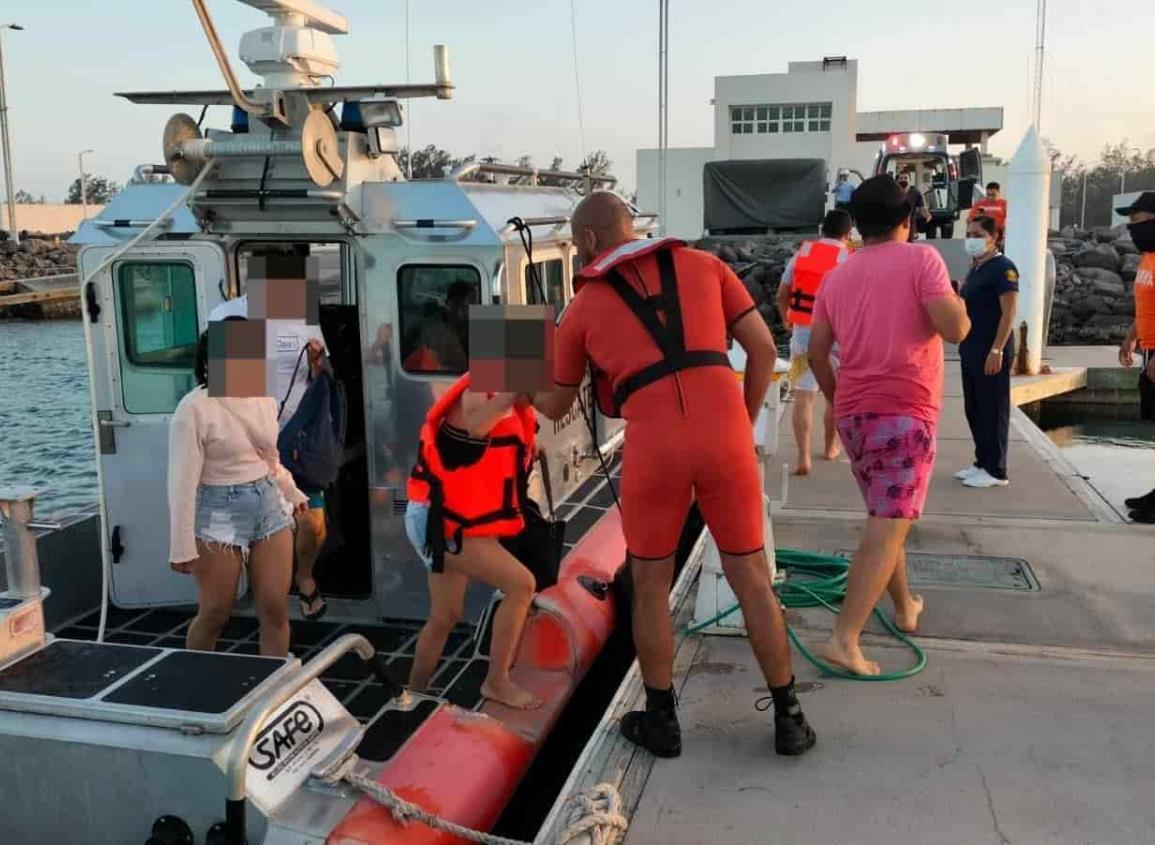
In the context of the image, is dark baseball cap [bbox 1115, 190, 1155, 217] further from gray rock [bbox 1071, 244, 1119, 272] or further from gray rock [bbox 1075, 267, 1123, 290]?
gray rock [bbox 1071, 244, 1119, 272]

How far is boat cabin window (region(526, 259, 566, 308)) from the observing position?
504 centimetres

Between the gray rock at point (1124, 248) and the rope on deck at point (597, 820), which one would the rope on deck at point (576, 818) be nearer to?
the rope on deck at point (597, 820)

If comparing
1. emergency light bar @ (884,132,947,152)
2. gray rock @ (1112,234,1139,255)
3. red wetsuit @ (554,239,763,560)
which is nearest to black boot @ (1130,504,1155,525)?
red wetsuit @ (554,239,763,560)

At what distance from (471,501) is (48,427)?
45.9ft

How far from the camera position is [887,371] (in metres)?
3.51

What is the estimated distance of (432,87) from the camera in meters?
4.57

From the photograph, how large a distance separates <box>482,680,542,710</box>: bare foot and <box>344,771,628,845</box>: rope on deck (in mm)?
897

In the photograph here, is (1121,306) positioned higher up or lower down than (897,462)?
lower down

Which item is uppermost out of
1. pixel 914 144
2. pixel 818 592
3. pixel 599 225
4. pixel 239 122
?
pixel 914 144

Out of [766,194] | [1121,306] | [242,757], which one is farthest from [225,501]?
[766,194]

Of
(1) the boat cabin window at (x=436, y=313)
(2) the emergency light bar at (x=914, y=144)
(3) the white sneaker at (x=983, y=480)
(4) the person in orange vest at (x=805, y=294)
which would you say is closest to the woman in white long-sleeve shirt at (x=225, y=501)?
(1) the boat cabin window at (x=436, y=313)

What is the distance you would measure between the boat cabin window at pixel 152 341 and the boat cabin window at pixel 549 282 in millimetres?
1656

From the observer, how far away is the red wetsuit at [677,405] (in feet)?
9.34

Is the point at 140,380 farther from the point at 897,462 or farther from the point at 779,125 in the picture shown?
the point at 779,125
